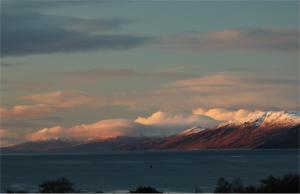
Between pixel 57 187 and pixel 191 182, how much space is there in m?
63.2

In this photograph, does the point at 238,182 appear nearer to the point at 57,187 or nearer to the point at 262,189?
the point at 262,189

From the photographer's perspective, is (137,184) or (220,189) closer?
(220,189)

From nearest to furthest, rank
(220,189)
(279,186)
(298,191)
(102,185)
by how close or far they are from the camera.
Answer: (298,191) < (279,186) < (220,189) < (102,185)

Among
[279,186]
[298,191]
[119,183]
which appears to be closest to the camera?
[298,191]

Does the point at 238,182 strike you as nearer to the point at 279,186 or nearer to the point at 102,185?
the point at 279,186

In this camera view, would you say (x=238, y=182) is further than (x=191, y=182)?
No

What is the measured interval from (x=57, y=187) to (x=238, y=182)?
13.0 meters

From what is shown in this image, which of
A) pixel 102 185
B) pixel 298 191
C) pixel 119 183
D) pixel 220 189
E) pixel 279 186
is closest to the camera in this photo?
pixel 298 191

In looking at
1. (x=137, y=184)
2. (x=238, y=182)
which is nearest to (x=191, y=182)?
(x=137, y=184)

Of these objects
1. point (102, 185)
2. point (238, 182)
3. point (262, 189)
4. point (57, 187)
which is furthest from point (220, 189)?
point (102, 185)

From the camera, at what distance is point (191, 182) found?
119 meters

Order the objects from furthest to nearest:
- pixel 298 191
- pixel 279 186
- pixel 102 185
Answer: pixel 102 185
pixel 279 186
pixel 298 191

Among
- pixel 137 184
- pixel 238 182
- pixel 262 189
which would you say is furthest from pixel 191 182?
pixel 262 189

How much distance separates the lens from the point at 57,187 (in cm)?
5716
